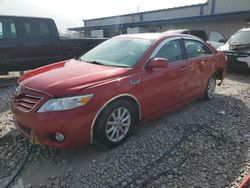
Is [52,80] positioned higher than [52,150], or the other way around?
[52,80]

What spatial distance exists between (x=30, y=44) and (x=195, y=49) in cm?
492

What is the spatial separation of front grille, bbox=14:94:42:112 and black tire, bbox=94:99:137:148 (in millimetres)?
824

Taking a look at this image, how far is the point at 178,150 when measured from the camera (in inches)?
146

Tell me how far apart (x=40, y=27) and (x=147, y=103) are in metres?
5.46

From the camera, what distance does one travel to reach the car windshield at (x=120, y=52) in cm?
400

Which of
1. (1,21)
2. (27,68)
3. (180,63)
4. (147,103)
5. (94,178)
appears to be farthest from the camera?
(27,68)

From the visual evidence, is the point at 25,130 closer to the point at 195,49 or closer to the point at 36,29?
the point at 195,49

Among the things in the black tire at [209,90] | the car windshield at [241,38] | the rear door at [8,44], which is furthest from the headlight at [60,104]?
the car windshield at [241,38]

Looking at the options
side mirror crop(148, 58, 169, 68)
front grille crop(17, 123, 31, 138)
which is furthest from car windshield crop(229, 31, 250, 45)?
front grille crop(17, 123, 31, 138)

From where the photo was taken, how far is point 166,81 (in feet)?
Answer: 14.0

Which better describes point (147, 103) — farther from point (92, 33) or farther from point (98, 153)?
point (92, 33)

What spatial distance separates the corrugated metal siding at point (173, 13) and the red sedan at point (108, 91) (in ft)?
54.3

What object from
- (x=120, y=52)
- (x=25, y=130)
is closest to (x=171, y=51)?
(x=120, y=52)

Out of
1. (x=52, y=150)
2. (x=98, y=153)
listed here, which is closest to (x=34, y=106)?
(x=52, y=150)
